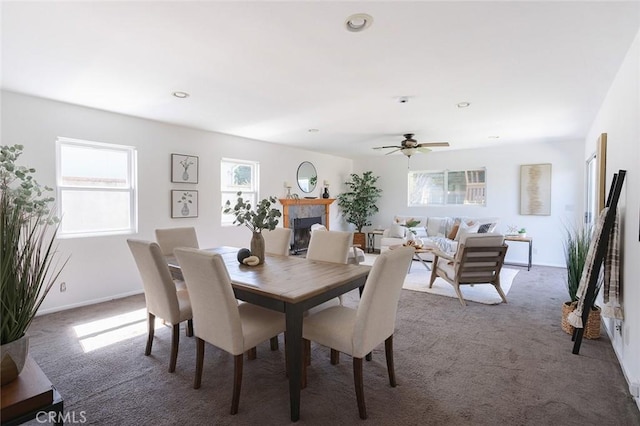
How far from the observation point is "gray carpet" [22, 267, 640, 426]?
75.5 inches

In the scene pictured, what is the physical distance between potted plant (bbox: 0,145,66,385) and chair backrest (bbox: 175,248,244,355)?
2.66 ft

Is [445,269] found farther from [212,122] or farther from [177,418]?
[212,122]

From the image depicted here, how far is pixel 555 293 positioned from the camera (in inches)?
173

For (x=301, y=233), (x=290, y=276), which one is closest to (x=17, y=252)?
(x=290, y=276)

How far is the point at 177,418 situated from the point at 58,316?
8.50ft

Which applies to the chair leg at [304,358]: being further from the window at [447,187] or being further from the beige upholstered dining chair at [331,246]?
the window at [447,187]

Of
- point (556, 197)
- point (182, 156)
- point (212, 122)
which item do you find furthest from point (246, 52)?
point (556, 197)

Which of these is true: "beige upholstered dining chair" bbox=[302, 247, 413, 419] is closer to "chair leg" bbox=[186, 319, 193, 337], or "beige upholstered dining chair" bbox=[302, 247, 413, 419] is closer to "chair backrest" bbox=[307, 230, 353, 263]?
"chair backrest" bbox=[307, 230, 353, 263]

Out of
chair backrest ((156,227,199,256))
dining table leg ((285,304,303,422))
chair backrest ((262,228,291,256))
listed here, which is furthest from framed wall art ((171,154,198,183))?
dining table leg ((285,304,303,422))

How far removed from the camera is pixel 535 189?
6.42 metres

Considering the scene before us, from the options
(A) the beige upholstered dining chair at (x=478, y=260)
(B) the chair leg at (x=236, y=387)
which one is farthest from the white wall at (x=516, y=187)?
(B) the chair leg at (x=236, y=387)

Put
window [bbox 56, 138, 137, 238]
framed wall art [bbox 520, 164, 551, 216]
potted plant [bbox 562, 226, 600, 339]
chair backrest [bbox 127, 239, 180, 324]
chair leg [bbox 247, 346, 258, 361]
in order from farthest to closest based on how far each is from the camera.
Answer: framed wall art [bbox 520, 164, 551, 216] < window [bbox 56, 138, 137, 238] < potted plant [bbox 562, 226, 600, 339] < chair leg [bbox 247, 346, 258, 361] < chair backrest [bbox 127, 239, 180, 324]

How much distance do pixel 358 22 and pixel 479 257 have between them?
3.12 metres

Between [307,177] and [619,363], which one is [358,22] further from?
[307,177]
